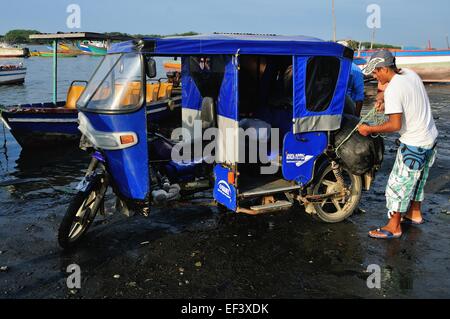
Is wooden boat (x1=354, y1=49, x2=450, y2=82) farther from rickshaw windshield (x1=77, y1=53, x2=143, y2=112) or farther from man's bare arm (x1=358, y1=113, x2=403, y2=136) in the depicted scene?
rickshaw windshield (x1=77, y1=53, x2=143, y2=112)

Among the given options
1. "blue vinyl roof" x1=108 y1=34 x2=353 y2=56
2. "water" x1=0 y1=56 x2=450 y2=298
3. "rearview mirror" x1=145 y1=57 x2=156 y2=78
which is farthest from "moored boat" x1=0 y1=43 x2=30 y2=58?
"rearview mirror" x1=145 y1=57 x2=156 y2=78

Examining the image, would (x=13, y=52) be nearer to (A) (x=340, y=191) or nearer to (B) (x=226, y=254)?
(A) (x=340, y=191)

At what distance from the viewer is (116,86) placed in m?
4.91

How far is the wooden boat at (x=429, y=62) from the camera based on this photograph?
29391mm

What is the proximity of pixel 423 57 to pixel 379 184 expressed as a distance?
86.1 feet

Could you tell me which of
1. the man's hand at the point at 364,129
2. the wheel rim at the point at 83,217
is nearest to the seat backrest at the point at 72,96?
the wheel rim at the point at 83,217

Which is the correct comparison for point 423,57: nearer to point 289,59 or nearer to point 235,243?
point 289,59

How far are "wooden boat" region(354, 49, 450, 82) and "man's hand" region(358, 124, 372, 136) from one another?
2577cm

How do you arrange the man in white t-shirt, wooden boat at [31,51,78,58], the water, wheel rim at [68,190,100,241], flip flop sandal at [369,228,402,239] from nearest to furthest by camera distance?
the water < the man in white t-shirt < wheel rim at [68,190,100,241] < flip flop sandal at [369,228,402,239] < wooden boat at [31,51,78,58]

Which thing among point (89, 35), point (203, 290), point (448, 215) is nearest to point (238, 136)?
point (203, 290)

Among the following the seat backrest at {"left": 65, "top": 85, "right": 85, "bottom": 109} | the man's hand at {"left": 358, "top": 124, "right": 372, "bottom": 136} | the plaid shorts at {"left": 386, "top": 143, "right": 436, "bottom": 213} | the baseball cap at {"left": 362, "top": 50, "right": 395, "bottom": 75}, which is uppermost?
the baseball cap at {"left": 362, "top": 50, "right": 395, "bottom": 75}

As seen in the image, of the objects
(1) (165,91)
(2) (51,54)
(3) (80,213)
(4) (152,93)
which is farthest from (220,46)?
(2) (51,54)

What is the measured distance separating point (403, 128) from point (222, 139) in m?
2.25

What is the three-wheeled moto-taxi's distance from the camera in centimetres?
477
